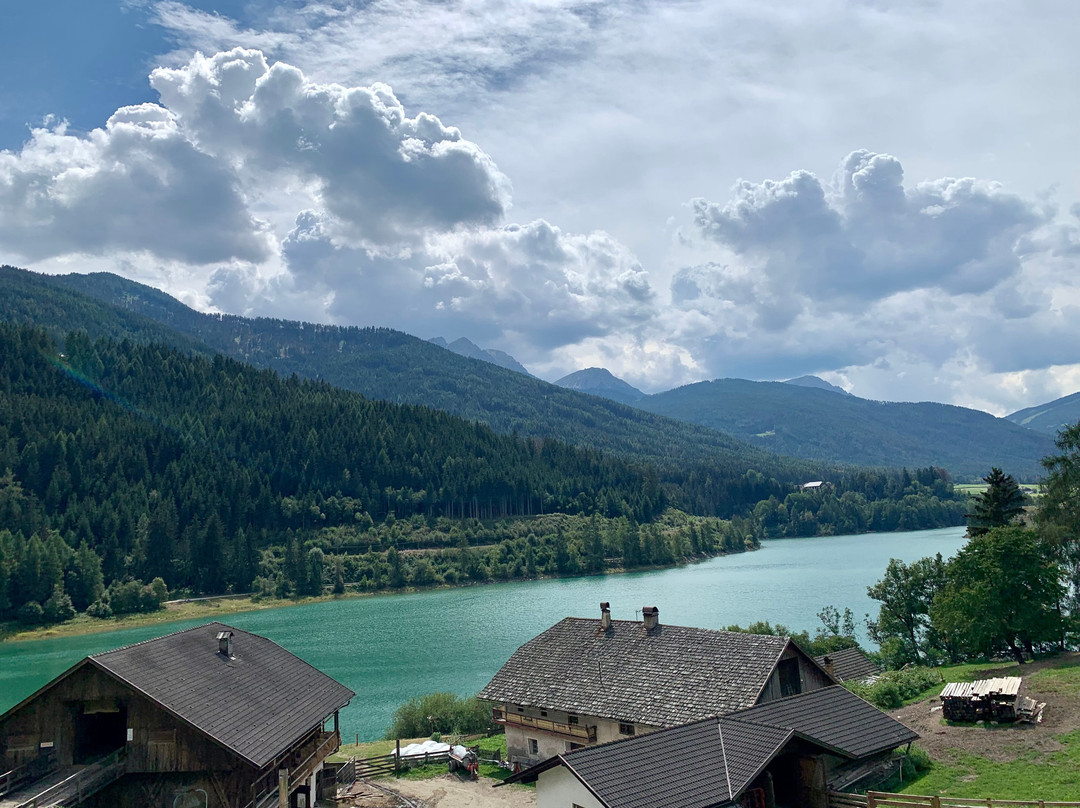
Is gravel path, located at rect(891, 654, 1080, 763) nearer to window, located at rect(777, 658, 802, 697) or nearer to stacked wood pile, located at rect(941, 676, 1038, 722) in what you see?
stacked wood pile, located at rect(941, 676, 1038, 722)

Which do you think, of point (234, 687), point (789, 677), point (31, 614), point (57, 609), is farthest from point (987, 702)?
point (31, 614)

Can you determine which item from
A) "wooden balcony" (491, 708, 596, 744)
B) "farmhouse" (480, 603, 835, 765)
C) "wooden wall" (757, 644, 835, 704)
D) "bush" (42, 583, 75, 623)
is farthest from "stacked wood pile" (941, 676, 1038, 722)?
"bush" (42, 583, 75, 623)

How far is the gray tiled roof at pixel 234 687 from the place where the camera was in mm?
25969

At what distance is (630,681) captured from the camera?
3638cm

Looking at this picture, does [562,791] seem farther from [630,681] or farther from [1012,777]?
[1012,777]

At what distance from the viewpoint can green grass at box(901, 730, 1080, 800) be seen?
82.8ft

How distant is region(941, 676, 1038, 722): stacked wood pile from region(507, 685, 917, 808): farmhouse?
5.77 m

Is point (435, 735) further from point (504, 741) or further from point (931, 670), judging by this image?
→ point (931, 670)

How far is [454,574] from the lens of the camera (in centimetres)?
14988

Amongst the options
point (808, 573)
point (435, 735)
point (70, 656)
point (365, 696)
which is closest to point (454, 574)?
point (808, 573)

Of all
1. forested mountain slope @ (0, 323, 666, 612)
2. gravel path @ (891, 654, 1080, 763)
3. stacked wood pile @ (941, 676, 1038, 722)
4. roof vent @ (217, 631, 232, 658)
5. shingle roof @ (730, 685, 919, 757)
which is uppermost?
forested mountain slope @ (0, 323, 666, 612)

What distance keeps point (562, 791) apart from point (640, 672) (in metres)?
12.5

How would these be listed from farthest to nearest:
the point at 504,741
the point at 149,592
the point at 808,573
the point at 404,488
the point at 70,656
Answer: the point at 404,488, the point at 808,573, the point at 149,592, the point at 70,656, the point at 504,741

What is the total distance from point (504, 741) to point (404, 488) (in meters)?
156
